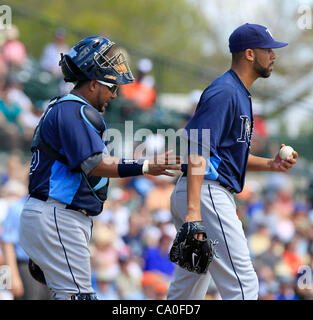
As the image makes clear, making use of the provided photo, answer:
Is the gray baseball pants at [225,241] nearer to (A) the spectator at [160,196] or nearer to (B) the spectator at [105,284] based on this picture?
(B) the spectator at [105,284]

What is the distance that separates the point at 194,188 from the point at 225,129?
49 cm

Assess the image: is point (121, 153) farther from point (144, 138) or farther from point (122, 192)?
point (144, 138)

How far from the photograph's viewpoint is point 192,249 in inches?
165

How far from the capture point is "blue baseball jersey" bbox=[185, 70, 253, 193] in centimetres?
436

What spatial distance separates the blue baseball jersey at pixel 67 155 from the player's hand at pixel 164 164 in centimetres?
34

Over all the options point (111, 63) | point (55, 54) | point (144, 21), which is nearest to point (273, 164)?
point (111, 63)

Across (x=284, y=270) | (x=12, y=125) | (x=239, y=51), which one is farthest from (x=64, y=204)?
(x=12, y=125)

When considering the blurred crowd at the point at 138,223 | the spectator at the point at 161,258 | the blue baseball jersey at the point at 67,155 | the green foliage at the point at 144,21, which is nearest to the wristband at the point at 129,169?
the blue baseball jersey at the point at 67,155

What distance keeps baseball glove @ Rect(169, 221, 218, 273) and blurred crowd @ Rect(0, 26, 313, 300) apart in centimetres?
272

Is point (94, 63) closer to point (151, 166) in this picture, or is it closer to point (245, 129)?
point (151, 166)

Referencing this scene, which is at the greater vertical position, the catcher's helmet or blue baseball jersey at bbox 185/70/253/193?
the catcher's helmet

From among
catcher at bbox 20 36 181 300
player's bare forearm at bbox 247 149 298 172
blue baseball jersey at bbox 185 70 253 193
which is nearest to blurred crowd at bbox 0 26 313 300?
player's bare forearm at bbox 247 149 298 172

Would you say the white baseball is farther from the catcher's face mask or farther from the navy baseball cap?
the catcher's face mask

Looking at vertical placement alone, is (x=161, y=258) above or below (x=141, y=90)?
below
